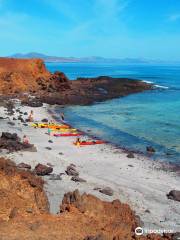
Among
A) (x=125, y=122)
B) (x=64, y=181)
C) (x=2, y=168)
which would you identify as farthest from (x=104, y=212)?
(x=125, y=122)

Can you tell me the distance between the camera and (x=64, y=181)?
1864 centimetres

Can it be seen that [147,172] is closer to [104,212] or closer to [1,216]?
[104,212]

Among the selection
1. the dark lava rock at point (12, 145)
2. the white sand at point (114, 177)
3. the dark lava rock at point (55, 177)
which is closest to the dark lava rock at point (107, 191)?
the white sand at point (114, 177)

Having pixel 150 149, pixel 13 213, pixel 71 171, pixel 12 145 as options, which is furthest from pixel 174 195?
pixel 12 145

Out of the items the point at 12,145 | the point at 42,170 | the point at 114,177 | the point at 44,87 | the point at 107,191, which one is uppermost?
the point at 44,87

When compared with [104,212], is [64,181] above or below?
below

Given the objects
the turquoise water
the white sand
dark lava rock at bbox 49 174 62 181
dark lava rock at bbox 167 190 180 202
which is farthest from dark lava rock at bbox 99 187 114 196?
the turquoise water

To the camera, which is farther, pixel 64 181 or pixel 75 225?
Answer: pixel 64 181

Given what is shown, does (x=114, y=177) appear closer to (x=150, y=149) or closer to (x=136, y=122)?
(x=150, y=149)

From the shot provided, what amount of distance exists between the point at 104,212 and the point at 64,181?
7.55 meters

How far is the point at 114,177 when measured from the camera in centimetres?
2047

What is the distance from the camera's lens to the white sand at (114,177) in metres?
15.6

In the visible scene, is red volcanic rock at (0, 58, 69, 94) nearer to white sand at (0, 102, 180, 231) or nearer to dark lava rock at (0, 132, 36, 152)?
white sand at (0, 102, 180, 231)

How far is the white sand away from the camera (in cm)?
1564
